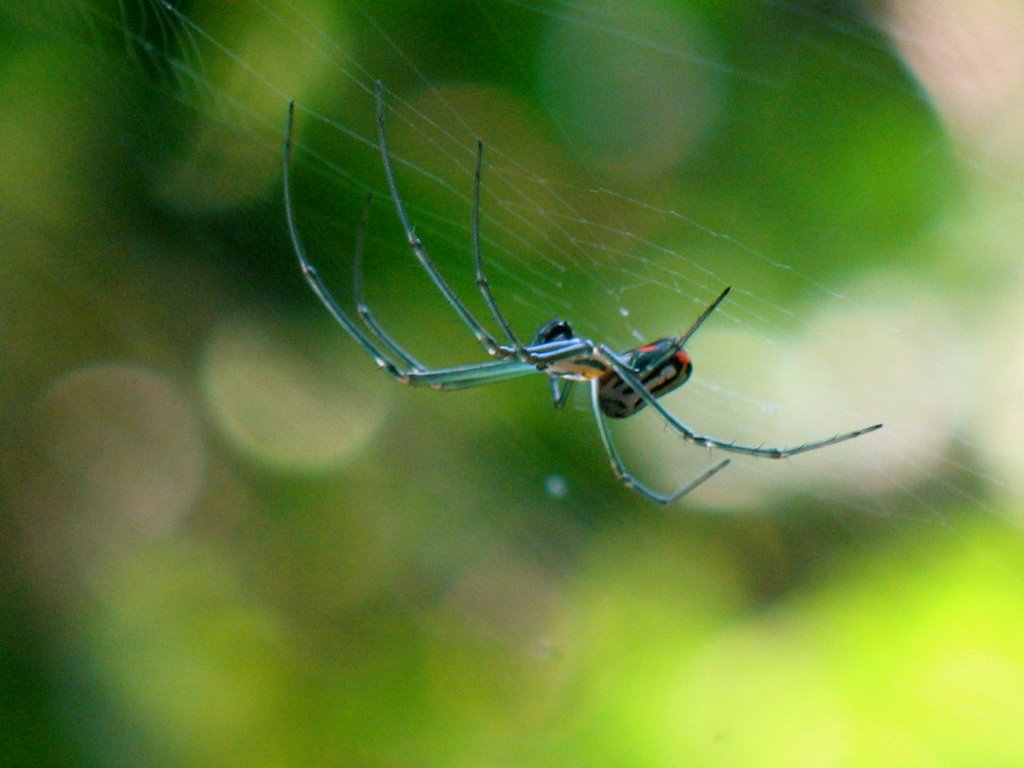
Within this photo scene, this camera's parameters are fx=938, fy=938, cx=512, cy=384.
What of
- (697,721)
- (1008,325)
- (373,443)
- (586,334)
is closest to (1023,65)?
(1008,325)

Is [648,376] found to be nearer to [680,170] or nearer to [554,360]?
[554,360]

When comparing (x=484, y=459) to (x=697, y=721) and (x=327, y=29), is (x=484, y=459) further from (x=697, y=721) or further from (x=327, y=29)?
(x=327, y=29)

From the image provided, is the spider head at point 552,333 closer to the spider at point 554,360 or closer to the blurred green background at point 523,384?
the spider at point 554,360

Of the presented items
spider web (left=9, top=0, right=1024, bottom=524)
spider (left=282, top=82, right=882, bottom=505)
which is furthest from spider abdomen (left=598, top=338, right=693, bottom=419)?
spider web (left=9, top=0, right=1024, bottom=524)

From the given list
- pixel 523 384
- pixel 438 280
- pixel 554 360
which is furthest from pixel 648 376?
pixel 523 384

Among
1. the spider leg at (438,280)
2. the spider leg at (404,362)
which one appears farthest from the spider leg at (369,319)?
the spider leg at (438,280)

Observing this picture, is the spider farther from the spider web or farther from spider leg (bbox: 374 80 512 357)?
the spider web
